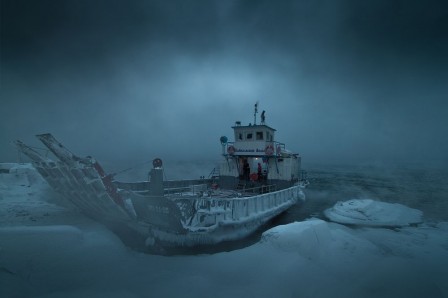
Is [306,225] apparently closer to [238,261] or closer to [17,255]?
[238,261]

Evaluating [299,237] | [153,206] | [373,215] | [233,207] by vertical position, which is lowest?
[373,215]

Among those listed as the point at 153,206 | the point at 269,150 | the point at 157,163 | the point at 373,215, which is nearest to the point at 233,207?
the point at 153,206

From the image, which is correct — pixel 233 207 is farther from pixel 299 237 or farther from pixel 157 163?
pixel 157 163

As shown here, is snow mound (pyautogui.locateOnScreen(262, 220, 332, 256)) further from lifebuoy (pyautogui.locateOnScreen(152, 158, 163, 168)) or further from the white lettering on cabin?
lifebuoy (pyautogui.locateOnScreen(152, 158, 163, 168))

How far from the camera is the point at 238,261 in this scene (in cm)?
1061

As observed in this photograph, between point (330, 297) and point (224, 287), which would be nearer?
point (330, 297)

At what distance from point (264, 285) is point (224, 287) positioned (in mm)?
1479

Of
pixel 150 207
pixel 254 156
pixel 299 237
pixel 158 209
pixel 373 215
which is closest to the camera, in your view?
pixel 299 237

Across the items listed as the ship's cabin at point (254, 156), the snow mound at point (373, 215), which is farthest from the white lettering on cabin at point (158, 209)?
the snow mound at point (373, 215)

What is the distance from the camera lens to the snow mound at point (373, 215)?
18641 millimetres

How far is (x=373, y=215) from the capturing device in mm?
20156

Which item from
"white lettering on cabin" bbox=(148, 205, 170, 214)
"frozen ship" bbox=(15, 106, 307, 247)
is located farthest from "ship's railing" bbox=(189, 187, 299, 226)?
"white lettering on cabin" bbox=(148, 205, 170, 214)

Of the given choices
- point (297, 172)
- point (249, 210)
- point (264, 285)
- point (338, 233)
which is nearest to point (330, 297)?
point (264, 285)

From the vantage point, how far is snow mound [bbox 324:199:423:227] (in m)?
18.6
